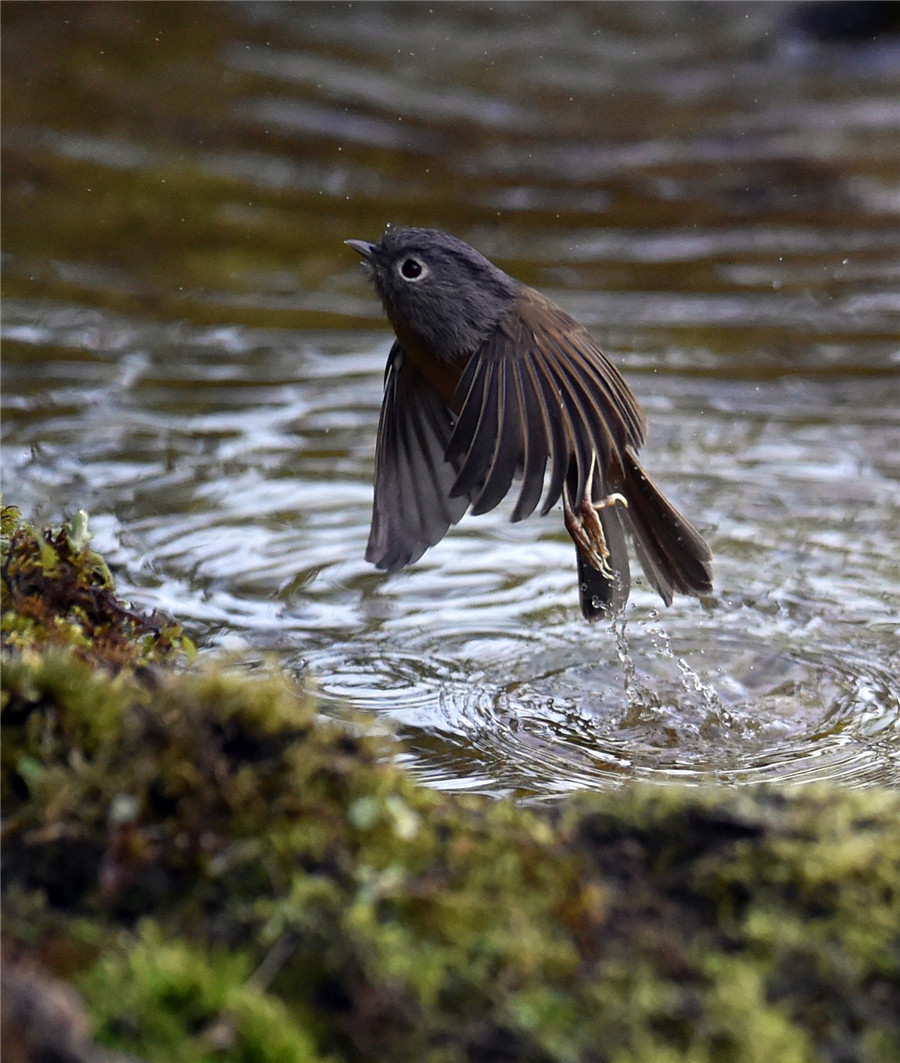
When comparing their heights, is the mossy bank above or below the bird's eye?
below

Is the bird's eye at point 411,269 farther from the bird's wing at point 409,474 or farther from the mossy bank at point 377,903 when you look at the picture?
the mossy bank at point 377,903

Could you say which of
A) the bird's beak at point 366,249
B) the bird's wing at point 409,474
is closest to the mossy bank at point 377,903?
the bird's wing at point 409,474

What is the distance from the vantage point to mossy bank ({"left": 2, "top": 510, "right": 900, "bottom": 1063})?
1.54 metres

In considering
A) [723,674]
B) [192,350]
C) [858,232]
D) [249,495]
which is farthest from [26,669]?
[858,232]

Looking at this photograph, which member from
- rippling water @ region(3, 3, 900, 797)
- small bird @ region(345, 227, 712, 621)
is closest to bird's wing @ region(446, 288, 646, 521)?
small bird @ region(345, 227, 712, 621)

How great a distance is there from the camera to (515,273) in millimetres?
9430

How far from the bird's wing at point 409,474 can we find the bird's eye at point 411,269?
1.21 ft

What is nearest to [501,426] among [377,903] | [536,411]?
[536,411]

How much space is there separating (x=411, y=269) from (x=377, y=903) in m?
2.84

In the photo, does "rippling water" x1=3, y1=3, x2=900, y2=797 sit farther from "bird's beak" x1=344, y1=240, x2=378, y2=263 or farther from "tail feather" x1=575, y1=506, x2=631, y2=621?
"bird's beak" x1=344, y1=240, x2=378, y2=263

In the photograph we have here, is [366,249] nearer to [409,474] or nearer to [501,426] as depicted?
[409,474]

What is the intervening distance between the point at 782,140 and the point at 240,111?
4.91 metres

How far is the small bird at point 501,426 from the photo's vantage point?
3.75 metres

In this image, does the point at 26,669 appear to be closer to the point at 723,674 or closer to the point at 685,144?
the point at 723,674
